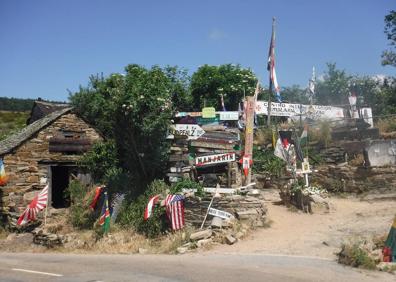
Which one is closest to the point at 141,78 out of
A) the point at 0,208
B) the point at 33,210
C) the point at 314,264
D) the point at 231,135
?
the point at 231,135

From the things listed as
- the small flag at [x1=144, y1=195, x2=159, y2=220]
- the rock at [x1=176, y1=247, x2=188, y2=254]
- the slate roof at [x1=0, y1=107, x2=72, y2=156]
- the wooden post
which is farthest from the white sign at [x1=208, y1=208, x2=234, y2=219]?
the slate roof at [x1=0, y1=107, x2=72, y2=156]

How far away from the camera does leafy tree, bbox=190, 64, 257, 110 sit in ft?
92.4

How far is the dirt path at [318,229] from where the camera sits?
1291 cm

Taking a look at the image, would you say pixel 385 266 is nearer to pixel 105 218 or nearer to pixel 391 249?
pixel 391 249

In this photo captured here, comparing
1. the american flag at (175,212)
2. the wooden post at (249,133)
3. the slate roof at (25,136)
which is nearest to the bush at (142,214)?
the american flag at (175,212)

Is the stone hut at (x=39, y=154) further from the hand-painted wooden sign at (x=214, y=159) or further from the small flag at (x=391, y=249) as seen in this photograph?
the small flag at (x=391, y=249)

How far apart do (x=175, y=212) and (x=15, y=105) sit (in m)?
49.1

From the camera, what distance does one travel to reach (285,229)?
48.6 feet

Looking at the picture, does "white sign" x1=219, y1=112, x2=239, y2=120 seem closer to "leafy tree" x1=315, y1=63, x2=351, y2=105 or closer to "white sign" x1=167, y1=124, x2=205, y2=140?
"white sign" x1=167, y1=124, x2=205, y2=140

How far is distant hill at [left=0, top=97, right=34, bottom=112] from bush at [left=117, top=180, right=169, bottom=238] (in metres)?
44.6

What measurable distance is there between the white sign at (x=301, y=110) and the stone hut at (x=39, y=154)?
847 centimetres

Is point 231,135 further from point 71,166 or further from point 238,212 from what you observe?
point 71,166

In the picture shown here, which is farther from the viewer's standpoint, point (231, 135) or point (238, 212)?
point (231, 135)

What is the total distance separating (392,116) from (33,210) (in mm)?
16413
